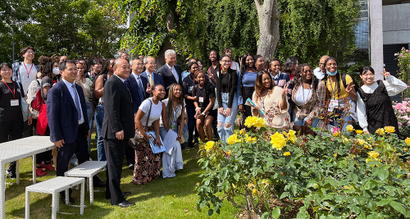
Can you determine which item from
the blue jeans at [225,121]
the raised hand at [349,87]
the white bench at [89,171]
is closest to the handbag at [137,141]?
the white bench at [89,171]

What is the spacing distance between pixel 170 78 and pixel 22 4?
18.0 meters

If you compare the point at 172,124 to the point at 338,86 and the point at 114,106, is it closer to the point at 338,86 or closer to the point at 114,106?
the point at 114,106

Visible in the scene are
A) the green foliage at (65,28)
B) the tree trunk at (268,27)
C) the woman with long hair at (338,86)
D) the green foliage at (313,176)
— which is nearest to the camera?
the green foliage at (313,176)

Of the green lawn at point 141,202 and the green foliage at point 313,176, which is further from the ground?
the green foliage at point 313,176

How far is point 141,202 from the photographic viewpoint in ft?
14.4

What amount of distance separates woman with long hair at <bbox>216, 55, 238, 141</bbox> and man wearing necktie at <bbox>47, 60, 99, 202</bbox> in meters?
2.72

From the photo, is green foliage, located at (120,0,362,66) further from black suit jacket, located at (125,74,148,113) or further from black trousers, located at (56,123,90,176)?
black trousers, located at (56,123,90,176)

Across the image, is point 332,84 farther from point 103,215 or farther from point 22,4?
point 22,4

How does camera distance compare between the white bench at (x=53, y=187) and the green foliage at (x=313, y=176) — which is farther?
the white bench at (x=53, y=187)

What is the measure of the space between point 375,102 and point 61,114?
196 inches

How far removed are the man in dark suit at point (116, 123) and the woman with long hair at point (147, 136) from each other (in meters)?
0.66

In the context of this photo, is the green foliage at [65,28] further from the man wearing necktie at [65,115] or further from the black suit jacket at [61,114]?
the black suit jacket at [61,114]

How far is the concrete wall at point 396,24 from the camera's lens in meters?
19.1

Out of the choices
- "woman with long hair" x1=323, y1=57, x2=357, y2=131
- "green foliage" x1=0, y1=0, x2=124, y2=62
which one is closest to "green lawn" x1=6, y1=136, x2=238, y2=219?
"woman with long hair" x1=323, y1=57, x2=357, y2=131
